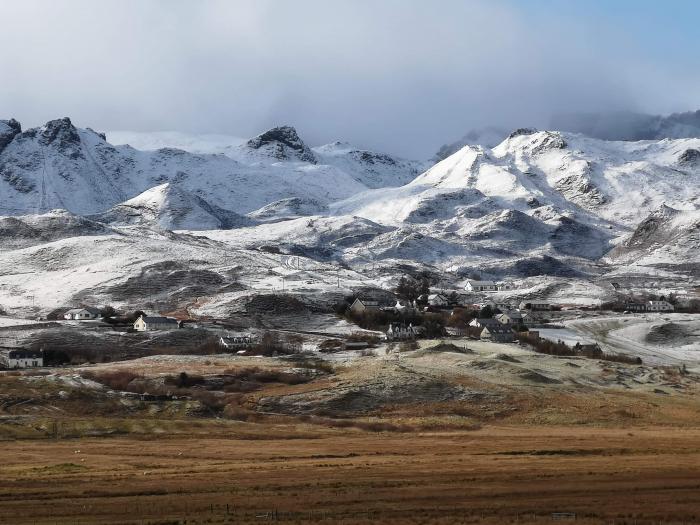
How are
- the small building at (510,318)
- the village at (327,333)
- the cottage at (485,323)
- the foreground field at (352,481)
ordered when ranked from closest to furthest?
the foreground field at (352,481)
the village at (327,333)
the cottage at (485,323)
the small building at (510,318)

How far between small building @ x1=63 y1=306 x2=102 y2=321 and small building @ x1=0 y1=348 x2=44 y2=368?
50.7 m

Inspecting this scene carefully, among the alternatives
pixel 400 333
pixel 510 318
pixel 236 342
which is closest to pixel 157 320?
pixel 236 342

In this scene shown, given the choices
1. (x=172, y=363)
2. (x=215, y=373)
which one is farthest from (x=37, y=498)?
(x=172, y=363)

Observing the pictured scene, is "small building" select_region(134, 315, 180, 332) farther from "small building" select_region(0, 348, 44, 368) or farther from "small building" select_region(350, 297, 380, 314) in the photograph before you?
"small building" select_region(350, 297, 380, 314)

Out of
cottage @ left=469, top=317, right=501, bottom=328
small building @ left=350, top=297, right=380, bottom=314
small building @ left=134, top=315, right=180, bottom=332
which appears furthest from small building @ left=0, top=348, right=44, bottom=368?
small building @ left=350, top=297, right=380, bottom=314

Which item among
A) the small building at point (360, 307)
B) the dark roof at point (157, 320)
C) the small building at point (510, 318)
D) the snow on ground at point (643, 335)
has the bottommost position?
the snow on ground at point (643, 335)

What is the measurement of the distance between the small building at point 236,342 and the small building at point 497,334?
37.2 meters

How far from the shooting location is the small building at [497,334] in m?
155

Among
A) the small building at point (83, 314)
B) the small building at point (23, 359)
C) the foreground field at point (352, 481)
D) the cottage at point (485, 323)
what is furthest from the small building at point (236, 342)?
the foreground field at point (352, 481)

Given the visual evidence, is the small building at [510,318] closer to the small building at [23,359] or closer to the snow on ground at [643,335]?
the snow on ground at [643,335]

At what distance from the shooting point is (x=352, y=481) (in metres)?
48.7

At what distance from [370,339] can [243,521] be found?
4448 inches

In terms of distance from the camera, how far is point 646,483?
47.3 m

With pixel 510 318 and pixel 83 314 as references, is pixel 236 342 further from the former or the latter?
pixel 510 318
